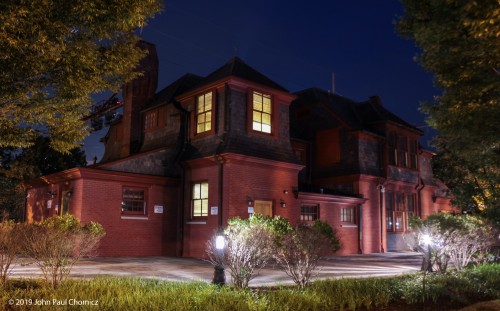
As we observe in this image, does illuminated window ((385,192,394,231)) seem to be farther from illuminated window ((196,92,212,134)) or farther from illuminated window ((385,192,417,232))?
illuminated window ((196,92,212,134))

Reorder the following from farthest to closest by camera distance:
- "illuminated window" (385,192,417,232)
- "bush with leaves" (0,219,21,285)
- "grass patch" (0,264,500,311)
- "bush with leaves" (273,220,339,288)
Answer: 1. "illuminated window" (385,192,417,232)
2. "bush with leaves" (273,220,339,288)
3. "bush with leaves" (0,219,21,285)
4. "grass patch" (0,264,500,311)

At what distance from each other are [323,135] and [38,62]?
2076 centimetres

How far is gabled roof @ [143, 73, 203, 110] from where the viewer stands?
913 inches

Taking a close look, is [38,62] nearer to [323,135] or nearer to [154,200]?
[154,200]

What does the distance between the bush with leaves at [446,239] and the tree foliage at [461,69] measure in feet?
6.94

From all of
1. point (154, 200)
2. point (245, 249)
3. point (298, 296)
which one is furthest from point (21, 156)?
point (298, 296)

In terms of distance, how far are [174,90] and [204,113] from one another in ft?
11.4

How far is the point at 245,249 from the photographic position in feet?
33.3

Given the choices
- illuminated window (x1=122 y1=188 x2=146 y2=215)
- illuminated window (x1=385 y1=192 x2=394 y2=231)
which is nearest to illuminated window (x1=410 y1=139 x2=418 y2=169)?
illuminated window (x1=385 y1=192 x2=394 y2=231)

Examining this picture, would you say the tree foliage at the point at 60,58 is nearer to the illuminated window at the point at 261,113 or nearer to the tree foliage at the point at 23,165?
the illuminated window at the point at 261,113

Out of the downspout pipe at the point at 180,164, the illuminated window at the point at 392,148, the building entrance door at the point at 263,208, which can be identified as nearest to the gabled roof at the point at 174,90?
the downspout pipe at the point at 180,164

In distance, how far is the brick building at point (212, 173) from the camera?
62.2 ft

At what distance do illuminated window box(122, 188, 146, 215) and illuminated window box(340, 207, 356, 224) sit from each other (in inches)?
442

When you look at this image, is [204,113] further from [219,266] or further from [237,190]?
[219,266]
